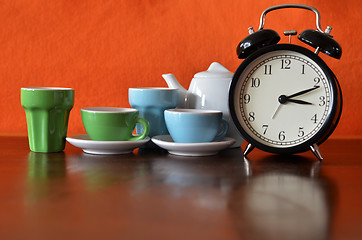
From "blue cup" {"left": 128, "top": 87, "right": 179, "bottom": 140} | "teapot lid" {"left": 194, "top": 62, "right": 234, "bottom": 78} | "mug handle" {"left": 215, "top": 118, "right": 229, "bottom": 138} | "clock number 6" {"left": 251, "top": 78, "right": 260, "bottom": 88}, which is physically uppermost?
"teapot lid" {"left": 194, "top": 62, "right": 234, "bottom": 78}

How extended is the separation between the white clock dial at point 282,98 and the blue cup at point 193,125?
0.06 m

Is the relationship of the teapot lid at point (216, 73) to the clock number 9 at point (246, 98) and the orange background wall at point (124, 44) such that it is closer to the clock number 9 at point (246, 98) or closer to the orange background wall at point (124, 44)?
the clock number 9 at point (246, 98)

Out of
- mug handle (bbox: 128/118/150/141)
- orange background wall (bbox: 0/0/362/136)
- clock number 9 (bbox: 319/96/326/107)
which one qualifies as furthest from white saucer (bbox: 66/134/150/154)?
orange background wall (bbox: 0/0/362/136)

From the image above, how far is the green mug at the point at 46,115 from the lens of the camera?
95cm

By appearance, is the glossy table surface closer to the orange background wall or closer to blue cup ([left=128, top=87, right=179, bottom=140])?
blue cup ([left=128, top=87, right=179, bottom=140])

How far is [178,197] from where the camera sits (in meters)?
0.63

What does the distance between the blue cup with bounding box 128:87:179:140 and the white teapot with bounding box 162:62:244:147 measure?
0.14 ft

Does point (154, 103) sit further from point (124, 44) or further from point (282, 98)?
point (124, 44)

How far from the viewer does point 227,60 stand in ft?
5.76

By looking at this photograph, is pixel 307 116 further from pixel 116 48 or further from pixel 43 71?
pixel 43 71

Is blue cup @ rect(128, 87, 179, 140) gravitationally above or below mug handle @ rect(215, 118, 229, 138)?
above

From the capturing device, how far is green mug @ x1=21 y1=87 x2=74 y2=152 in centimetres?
95

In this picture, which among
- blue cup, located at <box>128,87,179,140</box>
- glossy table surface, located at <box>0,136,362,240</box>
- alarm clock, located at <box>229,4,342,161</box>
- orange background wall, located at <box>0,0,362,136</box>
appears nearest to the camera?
glossy table surface, located at <box>0,136,362,240</box>

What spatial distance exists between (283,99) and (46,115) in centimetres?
48
